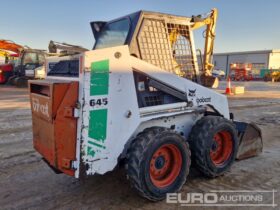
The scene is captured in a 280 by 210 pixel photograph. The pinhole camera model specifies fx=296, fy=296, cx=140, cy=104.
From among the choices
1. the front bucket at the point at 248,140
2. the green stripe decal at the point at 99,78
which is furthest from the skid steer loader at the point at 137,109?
the front bucket at the point at 248,140

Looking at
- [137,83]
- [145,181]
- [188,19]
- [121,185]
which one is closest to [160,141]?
[145,181]

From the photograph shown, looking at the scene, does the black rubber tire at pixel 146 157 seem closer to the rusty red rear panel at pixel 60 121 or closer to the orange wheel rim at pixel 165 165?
the orange wheel rim at pixel 165 165

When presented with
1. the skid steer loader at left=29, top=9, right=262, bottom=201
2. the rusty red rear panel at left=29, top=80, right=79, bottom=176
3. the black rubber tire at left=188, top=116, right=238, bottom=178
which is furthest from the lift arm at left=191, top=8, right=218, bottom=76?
the rusty red rear panel at left=29, top=80, right=79, bottom=176

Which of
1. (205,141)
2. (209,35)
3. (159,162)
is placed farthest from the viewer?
(209,35)

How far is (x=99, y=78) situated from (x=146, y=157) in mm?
1017

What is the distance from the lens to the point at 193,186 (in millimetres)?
4020

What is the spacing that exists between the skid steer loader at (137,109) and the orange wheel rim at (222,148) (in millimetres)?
15

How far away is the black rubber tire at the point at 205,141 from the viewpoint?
157 inches

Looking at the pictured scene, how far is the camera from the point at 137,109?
3.44 meters

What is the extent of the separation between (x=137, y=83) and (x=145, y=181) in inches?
46.1

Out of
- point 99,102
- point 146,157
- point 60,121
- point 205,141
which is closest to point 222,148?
point 205,141

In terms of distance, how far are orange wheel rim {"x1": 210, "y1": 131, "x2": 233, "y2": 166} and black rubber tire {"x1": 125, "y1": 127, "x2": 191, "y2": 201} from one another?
3.26 ft

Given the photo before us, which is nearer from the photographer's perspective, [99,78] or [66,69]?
[99,78]

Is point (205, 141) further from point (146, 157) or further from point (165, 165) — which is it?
point (146, 157)
